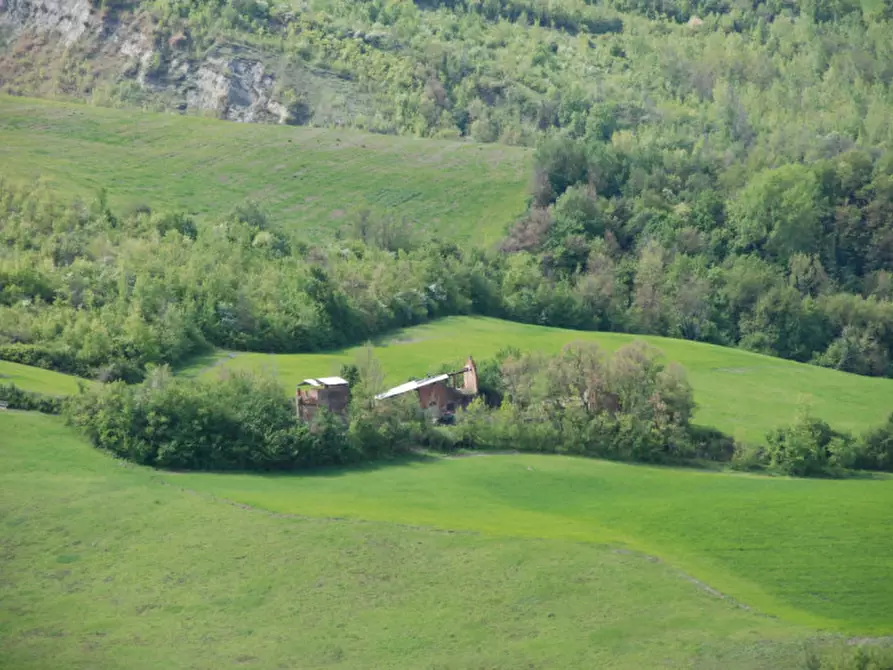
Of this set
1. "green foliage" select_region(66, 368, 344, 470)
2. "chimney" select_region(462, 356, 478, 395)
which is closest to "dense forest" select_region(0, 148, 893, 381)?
"green foliage" select_region(66, 368, 344, 470)

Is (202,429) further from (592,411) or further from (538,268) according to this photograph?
(538,268)

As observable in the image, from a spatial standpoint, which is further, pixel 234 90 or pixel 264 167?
pixel 234 90

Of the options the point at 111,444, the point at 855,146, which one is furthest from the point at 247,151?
the point at 111,444

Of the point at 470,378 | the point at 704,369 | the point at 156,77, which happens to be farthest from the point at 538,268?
the point at 156,77

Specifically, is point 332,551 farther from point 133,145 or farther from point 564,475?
point 133,145

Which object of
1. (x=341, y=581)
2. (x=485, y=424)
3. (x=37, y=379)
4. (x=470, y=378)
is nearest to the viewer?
(x=341, y=581)

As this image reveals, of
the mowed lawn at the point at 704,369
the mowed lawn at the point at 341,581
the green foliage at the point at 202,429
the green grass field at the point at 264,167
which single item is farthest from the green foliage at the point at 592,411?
the green grass field at the point at 264,167

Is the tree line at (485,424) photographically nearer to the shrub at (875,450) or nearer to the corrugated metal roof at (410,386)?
the shrub at (875,450)
